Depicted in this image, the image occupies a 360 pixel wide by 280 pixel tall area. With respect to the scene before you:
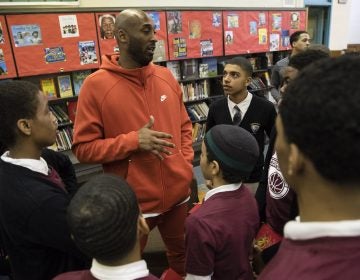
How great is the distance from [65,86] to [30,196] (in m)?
3.11

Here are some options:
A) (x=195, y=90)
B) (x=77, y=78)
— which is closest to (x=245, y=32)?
(x=195, y=90)

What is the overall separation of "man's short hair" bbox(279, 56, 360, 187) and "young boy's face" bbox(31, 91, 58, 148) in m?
0.96

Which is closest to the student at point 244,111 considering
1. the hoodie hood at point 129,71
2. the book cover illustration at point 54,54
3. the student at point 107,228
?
the hoodie hood at point 129,71

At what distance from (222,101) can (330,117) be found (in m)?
2.04

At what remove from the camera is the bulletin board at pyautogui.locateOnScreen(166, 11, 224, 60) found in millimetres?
4477

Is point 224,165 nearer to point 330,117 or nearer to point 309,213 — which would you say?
point 309,213

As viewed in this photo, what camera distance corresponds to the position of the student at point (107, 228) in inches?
32.4

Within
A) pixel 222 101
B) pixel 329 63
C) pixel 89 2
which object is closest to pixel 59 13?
pixel 89 2

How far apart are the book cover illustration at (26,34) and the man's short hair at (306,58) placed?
286 centimetres

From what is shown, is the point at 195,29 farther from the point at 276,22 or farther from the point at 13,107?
the point at 13,107

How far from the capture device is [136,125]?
68.6 inches

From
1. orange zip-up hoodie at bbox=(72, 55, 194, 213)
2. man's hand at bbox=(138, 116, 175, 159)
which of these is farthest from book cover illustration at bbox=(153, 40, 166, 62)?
man's hand at bbox=(138, 116, 175, 159)

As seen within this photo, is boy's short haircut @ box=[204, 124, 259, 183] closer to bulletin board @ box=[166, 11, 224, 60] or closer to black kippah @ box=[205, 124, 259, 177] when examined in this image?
black kippah @ box=[205, 124, 259, 177]

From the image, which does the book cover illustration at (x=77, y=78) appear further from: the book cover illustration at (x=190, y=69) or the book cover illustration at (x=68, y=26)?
the book cover illustration at (x=190, y=69)
